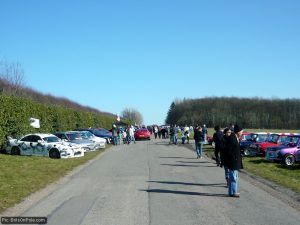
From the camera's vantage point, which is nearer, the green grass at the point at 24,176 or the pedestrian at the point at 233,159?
the green grass at the point at 24,176

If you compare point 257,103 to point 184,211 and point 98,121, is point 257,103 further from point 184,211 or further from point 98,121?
point 184,211

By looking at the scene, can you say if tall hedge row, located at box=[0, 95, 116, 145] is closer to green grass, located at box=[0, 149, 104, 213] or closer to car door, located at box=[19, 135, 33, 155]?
car door, located at box=[19, 135, 33, 155]

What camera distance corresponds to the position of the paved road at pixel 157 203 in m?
9.35

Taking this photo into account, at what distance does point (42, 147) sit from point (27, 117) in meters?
5.89

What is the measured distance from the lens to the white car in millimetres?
25531

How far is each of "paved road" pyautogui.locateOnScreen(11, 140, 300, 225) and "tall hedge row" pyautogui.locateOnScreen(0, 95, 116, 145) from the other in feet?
39.0

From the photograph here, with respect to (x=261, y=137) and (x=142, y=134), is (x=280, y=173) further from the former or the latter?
(x=142, y=134)

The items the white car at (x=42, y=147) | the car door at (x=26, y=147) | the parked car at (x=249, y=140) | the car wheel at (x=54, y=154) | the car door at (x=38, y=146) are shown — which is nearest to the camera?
the car wheel at (x=54, y=154)

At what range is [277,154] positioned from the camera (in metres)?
23.3

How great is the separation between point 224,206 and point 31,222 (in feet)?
14.8

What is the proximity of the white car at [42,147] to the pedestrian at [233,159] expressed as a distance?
47.5 feet

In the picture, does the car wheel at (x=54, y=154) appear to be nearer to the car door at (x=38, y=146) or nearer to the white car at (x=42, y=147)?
the white car at (x=42, y=147)

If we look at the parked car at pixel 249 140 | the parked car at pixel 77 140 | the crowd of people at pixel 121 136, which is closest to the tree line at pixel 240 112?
the crowd of people at pixel 121 136

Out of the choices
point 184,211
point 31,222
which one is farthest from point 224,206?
point 31,222
